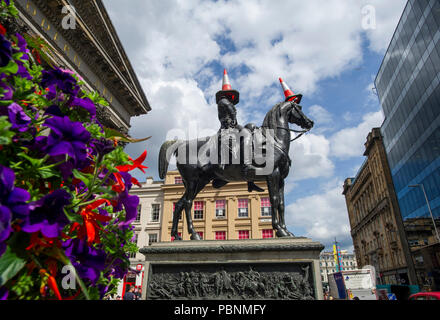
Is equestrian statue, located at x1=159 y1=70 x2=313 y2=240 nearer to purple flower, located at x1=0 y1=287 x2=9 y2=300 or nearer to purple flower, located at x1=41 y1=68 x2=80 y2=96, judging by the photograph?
purple flower, located at x1=41 y1=68 x2=80 y2=96

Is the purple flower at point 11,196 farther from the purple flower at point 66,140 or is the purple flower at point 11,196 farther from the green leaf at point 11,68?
the green leaf at point 11,68

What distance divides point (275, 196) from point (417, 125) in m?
39.2

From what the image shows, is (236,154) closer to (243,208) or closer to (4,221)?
(4,221)

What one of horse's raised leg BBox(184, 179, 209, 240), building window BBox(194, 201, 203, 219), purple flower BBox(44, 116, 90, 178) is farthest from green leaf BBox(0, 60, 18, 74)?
building window BBox(194, 201, 203, 219)

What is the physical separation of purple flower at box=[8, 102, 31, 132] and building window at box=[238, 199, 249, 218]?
30333 mm

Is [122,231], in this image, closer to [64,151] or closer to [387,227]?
[64,151]

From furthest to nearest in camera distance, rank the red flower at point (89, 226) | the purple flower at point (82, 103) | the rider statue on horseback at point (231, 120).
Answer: the rider statue on horseback at point (231, 120) → the purple flower at point (82, 103) → the red flower at point (89, 226)

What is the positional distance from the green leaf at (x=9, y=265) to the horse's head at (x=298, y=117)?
5810mm

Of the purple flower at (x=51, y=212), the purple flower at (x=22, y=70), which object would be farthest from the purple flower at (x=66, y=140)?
the purple flower at (x=22, y=70)

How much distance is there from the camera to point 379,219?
4906cm

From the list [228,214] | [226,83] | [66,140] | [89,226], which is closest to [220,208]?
[228,214]

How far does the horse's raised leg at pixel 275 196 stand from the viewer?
15.8 ft
